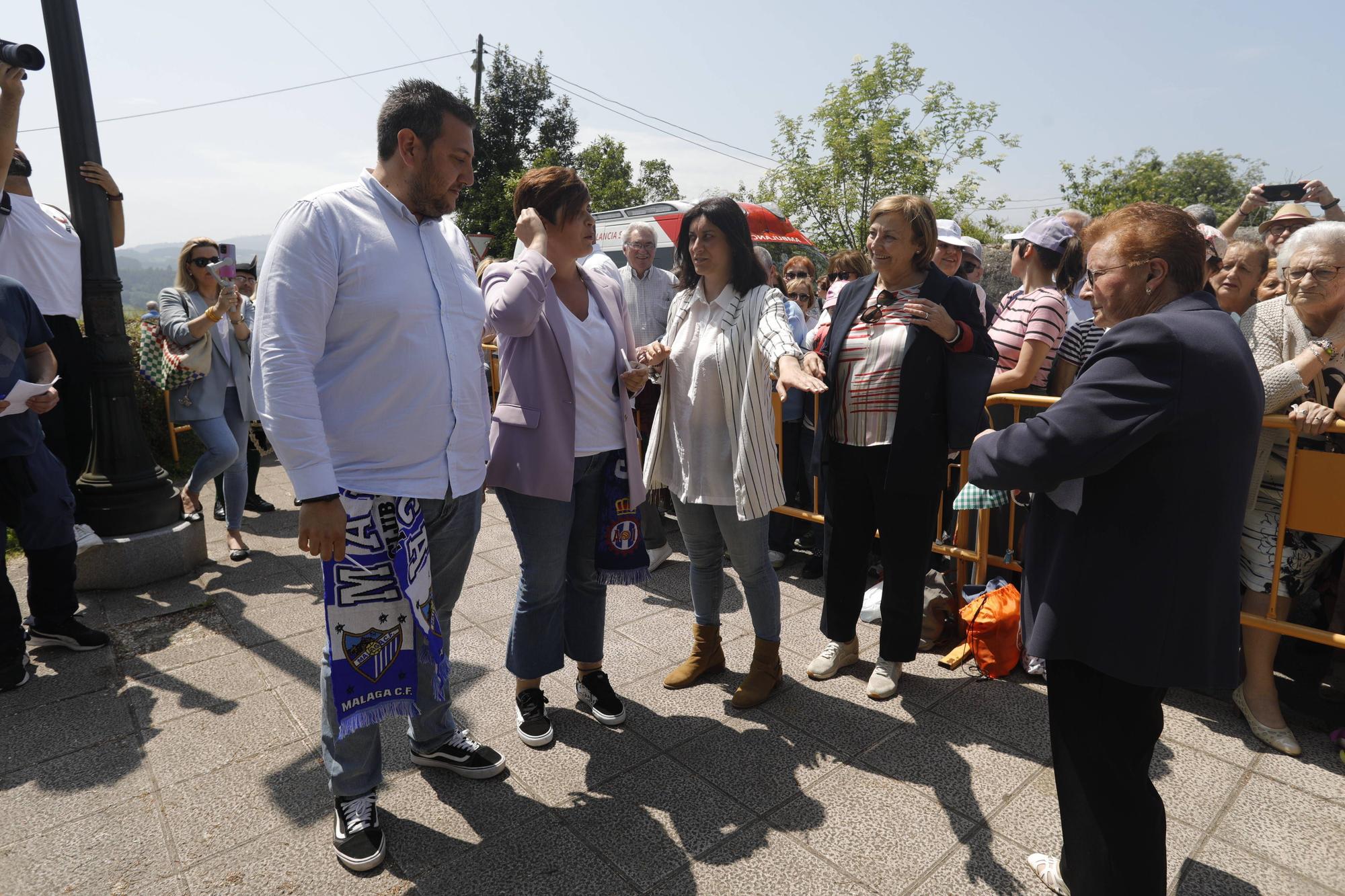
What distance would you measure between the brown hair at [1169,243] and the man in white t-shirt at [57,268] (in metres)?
4.99

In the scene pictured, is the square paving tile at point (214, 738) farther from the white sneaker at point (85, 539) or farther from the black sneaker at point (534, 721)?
the white sneaker at point (85, 539)

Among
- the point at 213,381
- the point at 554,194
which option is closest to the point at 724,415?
the point at 554,194

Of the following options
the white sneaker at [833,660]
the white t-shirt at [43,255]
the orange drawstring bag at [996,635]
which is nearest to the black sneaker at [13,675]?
the white t-shirt at [43,255]

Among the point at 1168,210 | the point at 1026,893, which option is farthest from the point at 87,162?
the point at 1026,893

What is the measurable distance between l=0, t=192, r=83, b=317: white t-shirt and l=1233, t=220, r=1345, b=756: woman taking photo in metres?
6.01

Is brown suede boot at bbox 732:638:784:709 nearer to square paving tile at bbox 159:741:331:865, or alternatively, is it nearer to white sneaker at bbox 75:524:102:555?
square paving tile at bbox 159:741:331:865

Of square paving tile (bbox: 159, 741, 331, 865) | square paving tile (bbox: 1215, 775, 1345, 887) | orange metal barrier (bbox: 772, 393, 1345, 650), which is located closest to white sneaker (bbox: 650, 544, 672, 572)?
square paving tile (bbox: 159, 741, 331, 865)

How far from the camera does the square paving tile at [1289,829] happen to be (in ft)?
7.56

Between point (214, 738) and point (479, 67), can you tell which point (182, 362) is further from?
point (479, 67)

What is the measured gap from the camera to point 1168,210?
180 cm

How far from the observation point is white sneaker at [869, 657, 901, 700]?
3.31 meters

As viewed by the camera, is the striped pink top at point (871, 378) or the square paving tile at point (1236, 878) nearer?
the square paving tile at point (1236, 878)

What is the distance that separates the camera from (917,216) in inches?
122

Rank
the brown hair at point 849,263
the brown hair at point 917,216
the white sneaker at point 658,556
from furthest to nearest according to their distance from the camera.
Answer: the brown hair at point 849,263, the white sneaker at point 658,556, the brown hair at point 917,216
